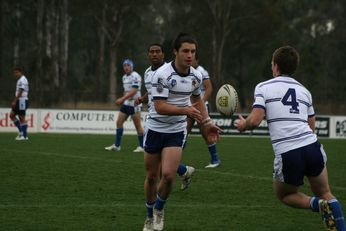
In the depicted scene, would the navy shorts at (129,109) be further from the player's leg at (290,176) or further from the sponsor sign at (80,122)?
the player's leg at (290,176)

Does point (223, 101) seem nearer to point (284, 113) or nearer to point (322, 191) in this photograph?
point (284, 113)

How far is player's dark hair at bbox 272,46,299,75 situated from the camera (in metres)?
7.24

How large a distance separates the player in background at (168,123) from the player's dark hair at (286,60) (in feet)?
3.93

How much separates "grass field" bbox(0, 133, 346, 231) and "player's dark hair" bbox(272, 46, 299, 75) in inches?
85.9

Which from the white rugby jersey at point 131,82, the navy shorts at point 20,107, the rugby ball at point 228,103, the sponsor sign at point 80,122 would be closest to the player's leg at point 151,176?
the rugby ball at point 228,103

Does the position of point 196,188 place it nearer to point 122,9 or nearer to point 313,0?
point 122,9

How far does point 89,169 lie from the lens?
14773 millimetres

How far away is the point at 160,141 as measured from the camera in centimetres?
845

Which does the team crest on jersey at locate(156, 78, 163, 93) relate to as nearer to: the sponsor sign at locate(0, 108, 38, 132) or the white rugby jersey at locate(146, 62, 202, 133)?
the white rugby jersey at locate(146, 62, 202, 133)

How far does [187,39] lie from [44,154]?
10730 millimetres

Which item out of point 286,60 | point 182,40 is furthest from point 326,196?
point 182,40

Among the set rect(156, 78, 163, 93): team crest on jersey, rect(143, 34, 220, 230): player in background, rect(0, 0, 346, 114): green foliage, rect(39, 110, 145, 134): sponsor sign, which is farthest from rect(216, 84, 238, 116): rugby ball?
rect(0, 0, 346, 114): green foliage

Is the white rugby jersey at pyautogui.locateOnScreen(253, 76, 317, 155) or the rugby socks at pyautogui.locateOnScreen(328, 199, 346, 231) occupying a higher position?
the white rugby jersey at pyautogui.locateOnScreen(253, 76, 317, 155)

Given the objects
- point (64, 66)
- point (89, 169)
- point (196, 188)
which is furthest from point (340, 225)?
point (64, 66)
